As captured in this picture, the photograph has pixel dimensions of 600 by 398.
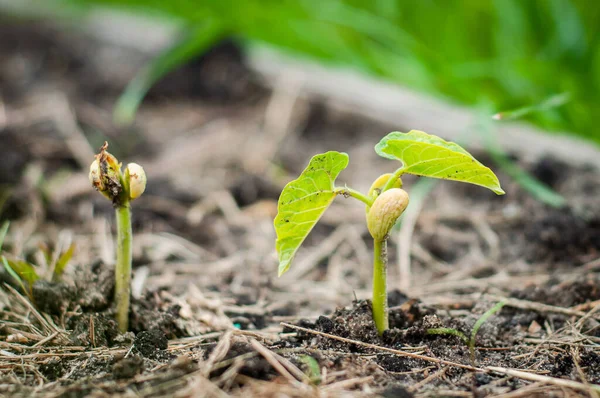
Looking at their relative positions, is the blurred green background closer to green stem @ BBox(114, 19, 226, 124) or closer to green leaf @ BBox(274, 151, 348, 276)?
green stem @ BBox(114, 19, 226, 124)

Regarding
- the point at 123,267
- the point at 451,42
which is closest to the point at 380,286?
the point at 123,267

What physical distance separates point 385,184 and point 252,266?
2.44 ft

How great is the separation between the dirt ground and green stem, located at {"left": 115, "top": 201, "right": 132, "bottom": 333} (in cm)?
3

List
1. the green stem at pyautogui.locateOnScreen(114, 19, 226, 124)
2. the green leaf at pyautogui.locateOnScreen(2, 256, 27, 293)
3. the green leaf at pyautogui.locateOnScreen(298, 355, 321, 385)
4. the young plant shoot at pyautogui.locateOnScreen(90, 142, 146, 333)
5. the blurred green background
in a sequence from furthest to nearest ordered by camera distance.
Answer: the green stem at pyautogui.locateOnScreen(114, 19, 226, 124) → the blurred green background → the green leaf at pyautogui.locateOnScreen(2, 256, 27, 293) → the young plant shoot at pyautogui.locateOnScreen(90, 142, 146, 333) → the green leaf at pyautogui.locateOnScreen(298, 355, 321, 385)

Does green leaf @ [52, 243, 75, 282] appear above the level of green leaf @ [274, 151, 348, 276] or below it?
below

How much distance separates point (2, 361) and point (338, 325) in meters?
0.63

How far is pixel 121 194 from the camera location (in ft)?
3.49

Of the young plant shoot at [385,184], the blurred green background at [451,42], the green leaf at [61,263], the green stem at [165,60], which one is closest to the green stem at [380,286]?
the young plant shoot at [385,184]

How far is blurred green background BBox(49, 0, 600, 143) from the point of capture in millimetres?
2119

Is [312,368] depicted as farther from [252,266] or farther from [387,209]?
[252,266]

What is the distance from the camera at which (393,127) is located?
2.45m

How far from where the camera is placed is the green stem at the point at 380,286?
1.03 m

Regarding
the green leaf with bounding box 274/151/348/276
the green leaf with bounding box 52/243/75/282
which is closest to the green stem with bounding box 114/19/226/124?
the green leaf with bounding box 52/243/75/282

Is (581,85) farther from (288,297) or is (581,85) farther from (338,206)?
(288,297)
